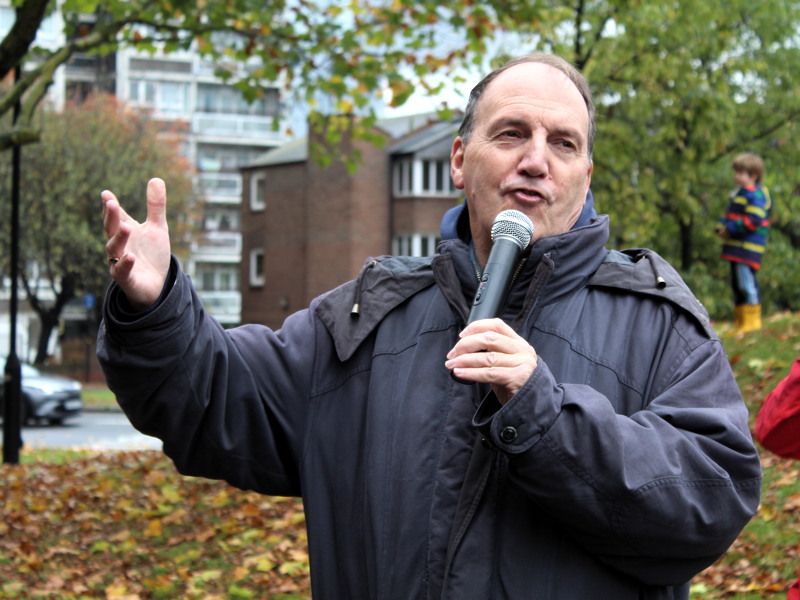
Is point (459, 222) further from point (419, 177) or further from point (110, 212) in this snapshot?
point (419, 177)

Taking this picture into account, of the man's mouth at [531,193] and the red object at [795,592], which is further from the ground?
the man's mouth at [531,193]

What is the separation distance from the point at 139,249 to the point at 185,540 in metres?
5.78

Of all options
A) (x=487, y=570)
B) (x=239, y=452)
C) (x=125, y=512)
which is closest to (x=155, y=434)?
(x=239, y=452)

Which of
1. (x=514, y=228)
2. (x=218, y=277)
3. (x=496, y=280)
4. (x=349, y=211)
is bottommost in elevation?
(x=218, y=277)

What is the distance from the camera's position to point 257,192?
52.6 meters

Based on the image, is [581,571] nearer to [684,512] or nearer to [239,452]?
[684,512]

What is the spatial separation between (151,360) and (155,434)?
0.92ft

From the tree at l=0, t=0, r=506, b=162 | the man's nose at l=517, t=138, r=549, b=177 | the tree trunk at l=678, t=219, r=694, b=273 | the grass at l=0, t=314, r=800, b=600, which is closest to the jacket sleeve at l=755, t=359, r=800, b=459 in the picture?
the man's nose at l=517, t=138, r=549, b=177

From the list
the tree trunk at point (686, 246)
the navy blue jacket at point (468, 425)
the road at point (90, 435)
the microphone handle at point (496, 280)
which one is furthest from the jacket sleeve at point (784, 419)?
the tree trunk at point (686, 246)

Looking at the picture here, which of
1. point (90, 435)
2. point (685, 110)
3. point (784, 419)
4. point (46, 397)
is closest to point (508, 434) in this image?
point (784, 419)

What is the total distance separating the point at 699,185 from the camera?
27281mm

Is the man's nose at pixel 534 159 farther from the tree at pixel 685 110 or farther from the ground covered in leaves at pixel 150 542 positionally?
the tree at pixel 685 110

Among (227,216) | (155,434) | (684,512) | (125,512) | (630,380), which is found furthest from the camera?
(227,216)

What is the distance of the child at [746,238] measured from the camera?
12031mm
